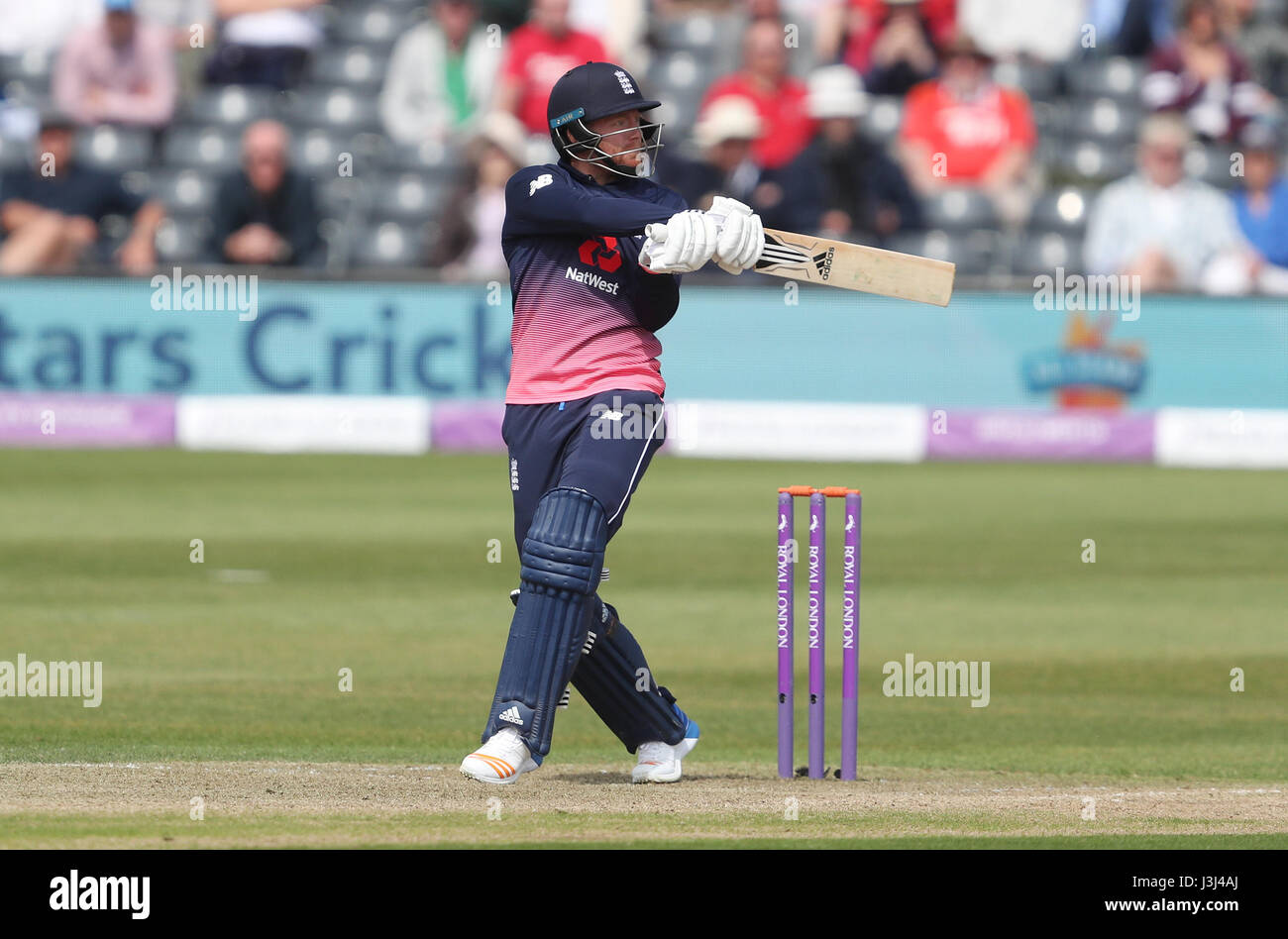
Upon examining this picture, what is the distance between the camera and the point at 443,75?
20953mm

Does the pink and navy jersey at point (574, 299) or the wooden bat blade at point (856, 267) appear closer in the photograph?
the wooden bat blade at point (856, 267)

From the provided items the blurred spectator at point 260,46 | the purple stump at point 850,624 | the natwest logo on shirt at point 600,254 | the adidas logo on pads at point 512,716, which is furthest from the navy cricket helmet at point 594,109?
the blurred spectator at point 260,46

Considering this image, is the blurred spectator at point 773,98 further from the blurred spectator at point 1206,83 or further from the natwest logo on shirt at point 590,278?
the natwest logo on shirt at point 590,278

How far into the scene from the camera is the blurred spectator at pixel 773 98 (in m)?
19.8

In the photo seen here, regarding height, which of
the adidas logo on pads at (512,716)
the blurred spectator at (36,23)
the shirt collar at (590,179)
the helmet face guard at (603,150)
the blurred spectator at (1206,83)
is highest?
the blurred spectator at (36,23)

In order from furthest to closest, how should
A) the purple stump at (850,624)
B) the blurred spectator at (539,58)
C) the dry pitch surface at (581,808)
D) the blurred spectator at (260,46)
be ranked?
the blurred spectator at (260,46), the blurred spectator at (539,58), the purple stump at (850,624), the dry pitch surface at (581,808)

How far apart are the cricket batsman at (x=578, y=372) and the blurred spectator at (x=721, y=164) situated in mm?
12107

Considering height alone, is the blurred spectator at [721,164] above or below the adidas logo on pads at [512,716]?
above

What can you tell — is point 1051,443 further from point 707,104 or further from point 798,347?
point 707,104

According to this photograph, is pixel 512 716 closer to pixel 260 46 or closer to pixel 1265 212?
pixel 1265 212

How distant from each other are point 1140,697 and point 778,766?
8.98 ft

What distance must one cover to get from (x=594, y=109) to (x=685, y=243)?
657 mm

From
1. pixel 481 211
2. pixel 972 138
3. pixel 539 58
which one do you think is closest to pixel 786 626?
pixel 481 211

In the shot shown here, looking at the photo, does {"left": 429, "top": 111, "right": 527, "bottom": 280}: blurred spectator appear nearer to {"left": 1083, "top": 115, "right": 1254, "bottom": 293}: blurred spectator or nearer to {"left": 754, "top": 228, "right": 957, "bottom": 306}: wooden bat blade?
{"left": 1083, "top": 115, "right": 1254, "bottom": 293}: blurred spectator
